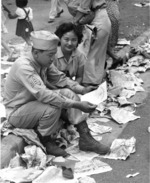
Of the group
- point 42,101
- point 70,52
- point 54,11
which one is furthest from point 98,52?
point 54,11

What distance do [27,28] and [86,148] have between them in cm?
352

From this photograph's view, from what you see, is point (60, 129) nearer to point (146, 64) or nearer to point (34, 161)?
point (34, 161)

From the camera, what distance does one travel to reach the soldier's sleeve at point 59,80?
4.30 m

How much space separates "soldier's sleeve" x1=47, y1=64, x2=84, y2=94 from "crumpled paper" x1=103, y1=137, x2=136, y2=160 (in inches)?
24.3

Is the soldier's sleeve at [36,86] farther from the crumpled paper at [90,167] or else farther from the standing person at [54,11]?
the standing person at [54,11]

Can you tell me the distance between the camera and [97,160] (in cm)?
399

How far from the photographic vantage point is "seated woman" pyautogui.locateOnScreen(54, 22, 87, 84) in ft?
14.7

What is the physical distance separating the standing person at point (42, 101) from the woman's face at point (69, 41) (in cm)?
37

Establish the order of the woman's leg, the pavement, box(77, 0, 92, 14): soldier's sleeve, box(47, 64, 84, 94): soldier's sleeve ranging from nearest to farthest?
the pavement → box(47, 64, 84, 94): soldier's sleeve → box(77, 0, 92, 14): soldier's sleeve → the woman's leg

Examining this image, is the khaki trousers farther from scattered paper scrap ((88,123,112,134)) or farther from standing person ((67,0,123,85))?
standing person ((67,0,123,85))

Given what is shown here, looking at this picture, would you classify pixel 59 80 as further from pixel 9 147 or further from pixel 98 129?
pixel 9 147

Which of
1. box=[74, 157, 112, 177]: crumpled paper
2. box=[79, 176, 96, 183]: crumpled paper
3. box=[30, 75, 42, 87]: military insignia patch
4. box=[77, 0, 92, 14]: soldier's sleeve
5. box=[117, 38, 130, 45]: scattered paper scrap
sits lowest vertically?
box=[117, 38, 130, 45]: scattered paper scrap

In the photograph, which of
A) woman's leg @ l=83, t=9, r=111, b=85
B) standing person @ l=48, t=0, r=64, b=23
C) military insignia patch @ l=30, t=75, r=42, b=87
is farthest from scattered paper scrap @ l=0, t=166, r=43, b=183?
standing person @ l=48, t=0, r=64, b=23

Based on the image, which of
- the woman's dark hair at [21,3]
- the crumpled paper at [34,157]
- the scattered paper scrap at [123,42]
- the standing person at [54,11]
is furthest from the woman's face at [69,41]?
the standing person at [54,11]
